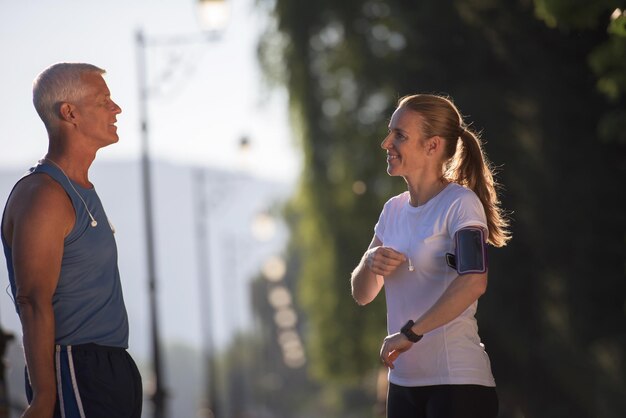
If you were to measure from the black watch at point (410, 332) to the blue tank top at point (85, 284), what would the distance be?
101 cm

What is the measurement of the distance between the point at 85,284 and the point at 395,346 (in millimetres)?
1146

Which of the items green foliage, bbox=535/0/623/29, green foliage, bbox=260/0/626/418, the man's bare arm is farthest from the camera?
green foliage, bbox=260/0/626/418

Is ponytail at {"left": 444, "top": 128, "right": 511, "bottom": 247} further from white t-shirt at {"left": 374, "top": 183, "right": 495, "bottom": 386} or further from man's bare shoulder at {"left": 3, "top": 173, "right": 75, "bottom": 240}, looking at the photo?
man's bare shoulder at {"left": 3, "top": 173, "right": 75, "bottom": 240}

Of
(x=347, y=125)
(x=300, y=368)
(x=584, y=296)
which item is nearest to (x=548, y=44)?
(x=584, y=296)

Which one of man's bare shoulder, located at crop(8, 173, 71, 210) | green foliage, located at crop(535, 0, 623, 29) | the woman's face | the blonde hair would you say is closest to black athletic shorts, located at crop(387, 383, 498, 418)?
the blonde hair

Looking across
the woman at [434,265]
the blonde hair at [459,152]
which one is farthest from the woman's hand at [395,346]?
the blonde hair at [459,152]

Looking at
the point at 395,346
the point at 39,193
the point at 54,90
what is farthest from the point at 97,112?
the point at 395,346

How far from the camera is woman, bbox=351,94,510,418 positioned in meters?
5.39

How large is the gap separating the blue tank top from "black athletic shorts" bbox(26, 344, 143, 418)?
0.13 feet

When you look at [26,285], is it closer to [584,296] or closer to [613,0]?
[613,0]

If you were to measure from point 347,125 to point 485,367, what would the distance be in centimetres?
2139

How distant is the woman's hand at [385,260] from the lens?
5543 mm

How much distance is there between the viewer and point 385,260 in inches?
219

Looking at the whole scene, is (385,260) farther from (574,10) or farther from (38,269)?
(574,10)
